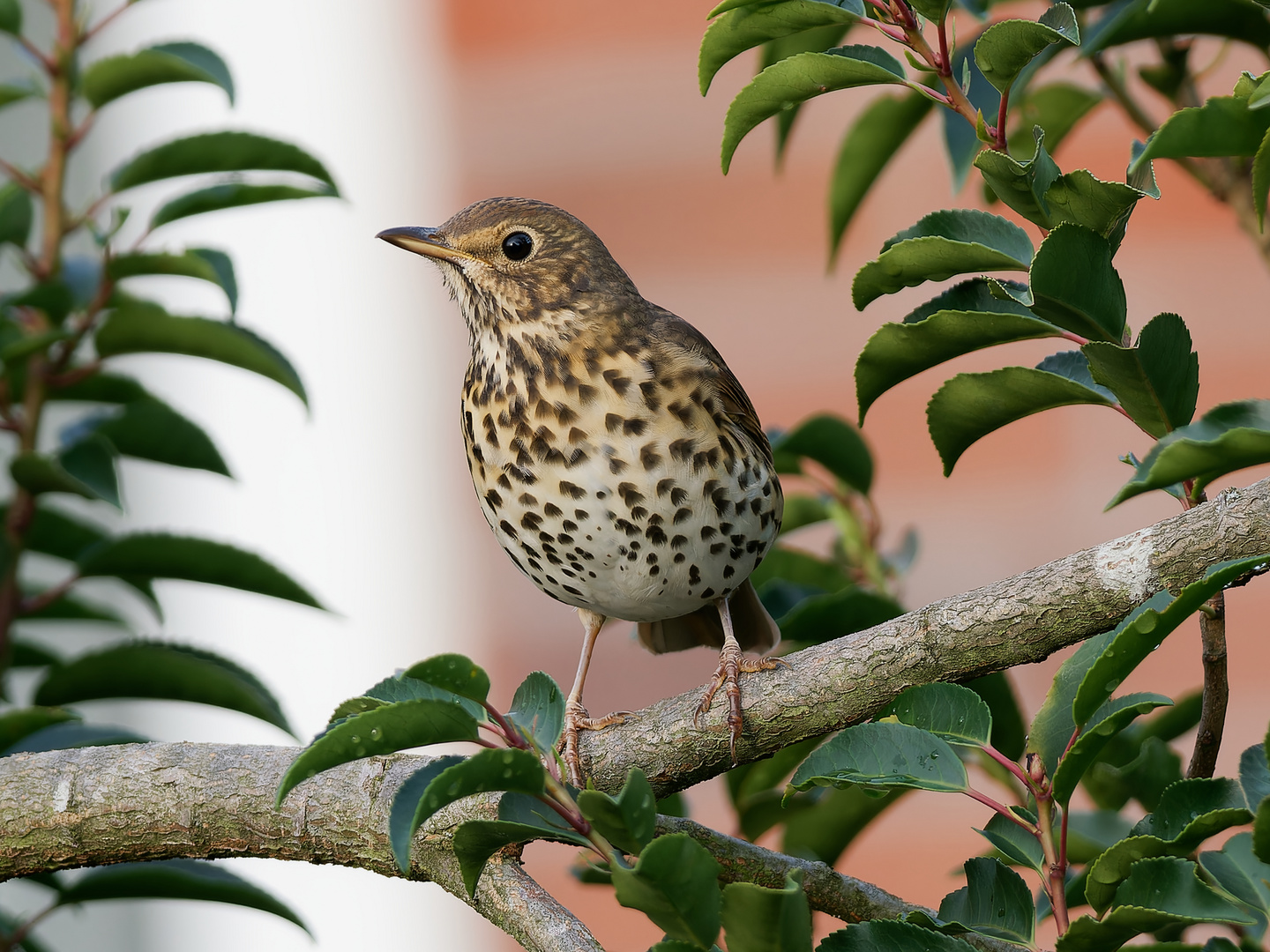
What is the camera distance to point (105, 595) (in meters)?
3.29

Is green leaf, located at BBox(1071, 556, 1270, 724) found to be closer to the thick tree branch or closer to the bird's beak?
the thick tree branch

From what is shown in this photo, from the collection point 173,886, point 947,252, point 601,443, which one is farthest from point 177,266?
point 947,252

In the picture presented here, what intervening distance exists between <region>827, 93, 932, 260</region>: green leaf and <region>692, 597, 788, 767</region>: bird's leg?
428 mm

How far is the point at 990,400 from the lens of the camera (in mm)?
884

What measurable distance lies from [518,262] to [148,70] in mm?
445

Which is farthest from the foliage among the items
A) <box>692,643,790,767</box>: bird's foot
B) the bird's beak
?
<box>692,643,790,767</box>: bird's foot

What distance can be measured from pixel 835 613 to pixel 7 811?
Answer: 677mm

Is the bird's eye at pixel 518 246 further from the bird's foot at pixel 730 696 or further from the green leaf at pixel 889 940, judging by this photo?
the green leaf at pixel 889 940

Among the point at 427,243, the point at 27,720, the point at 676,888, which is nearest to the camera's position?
the point at 676,888

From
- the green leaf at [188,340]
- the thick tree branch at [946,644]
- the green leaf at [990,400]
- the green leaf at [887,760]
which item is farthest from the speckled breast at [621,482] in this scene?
the green leaf at [887,760]

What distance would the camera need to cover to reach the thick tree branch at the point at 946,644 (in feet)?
2.48

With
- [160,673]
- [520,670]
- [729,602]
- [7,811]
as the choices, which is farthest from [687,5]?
[7,811]

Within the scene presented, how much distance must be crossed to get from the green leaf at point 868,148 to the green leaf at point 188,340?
0.60 m

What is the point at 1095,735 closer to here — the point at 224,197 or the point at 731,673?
the point at 731,673
